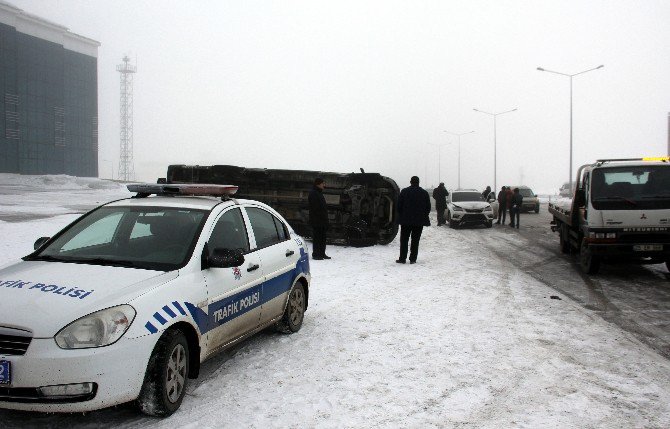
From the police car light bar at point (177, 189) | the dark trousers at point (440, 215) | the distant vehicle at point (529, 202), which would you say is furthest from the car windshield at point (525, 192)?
the police car light bar at point (177, 189)

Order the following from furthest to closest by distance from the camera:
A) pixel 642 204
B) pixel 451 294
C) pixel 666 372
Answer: pixel 642 204
pixel 451 294
pixel 666 372

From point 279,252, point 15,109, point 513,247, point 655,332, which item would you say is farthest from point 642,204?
point 15,109

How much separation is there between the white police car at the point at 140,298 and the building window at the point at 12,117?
6395 cm

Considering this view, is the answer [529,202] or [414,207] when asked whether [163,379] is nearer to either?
[414,207]

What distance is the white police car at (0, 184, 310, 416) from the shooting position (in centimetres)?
341

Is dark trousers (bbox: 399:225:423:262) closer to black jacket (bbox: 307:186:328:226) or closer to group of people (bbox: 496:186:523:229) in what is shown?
black jacket (bbox: 307:186:328:226)

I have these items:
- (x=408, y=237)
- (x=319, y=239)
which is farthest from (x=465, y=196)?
(x=319, y=239)

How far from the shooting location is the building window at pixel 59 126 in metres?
65.8

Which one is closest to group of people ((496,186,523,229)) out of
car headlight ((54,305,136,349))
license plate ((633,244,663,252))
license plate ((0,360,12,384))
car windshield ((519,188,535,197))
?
car windshield ((519,188,535,197))

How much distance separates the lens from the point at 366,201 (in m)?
15.2

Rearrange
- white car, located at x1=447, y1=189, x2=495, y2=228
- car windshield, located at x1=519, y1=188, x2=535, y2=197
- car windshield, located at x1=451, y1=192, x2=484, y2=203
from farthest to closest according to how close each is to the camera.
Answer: car windshield, located at x1=519, y1=188, x2=535, y2=197, car windshield, located at x1=451, y1=192, x2=484, y2=203, white car, located at x1=447, y1=189, x2=495, y2=228

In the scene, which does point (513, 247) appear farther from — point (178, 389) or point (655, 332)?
point (178, 389)

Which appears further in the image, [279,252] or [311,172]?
[311,172]

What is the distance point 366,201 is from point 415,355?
9.72m
